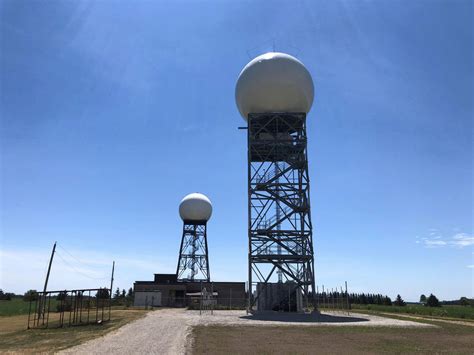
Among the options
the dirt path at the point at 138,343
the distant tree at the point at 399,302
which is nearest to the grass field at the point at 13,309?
the dirt path at the point at 138,343

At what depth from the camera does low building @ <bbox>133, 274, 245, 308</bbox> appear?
5606cm

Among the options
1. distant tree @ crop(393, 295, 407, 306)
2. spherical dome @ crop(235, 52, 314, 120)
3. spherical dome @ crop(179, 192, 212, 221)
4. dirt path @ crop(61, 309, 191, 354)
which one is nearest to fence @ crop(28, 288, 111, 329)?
dirt path @ crop(61, 309, 191, 354)

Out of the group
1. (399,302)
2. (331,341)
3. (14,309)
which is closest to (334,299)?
(399,302)

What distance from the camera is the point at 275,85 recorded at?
36.6 m

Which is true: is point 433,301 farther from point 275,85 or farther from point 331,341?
point 331,341

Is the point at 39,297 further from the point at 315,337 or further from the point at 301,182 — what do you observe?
the point at 301,182

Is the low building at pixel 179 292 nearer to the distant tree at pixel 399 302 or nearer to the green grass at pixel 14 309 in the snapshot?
the green grass at pixel 14 309

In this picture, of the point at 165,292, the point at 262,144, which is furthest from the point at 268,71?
→ the point at 165,292

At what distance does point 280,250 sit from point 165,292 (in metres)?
27.9

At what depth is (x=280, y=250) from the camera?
3606cm

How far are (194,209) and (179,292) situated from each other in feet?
41.9

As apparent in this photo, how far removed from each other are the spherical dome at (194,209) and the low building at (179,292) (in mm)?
10013

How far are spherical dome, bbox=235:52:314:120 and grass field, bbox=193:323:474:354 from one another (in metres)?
22.0

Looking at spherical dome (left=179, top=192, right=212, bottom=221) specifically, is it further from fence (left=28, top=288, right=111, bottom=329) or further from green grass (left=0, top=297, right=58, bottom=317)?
fence (left=28, top=288, right=111, bottom=329)
